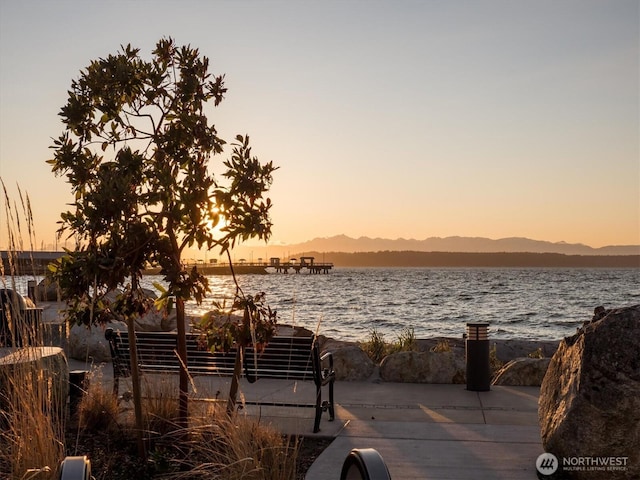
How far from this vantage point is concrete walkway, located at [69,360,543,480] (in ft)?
18.6

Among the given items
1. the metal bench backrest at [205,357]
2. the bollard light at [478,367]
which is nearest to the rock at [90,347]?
the metal bench backrest at [205,357]

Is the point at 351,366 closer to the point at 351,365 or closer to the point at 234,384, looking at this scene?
the point at 351,365

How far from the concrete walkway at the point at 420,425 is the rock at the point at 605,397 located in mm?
559

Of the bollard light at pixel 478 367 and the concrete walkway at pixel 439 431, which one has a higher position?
the bollard light at pixel 478 367

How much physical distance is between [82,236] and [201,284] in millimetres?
997

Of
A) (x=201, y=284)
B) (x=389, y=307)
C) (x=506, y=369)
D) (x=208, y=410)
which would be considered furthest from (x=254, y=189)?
(x=389, y=307)

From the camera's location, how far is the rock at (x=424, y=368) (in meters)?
9.65

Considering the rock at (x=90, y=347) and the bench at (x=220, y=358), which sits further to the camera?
the rock at (x=90, y=347)

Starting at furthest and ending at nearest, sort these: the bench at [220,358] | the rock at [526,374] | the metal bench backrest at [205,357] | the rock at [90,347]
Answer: the rock at [90,347], the rock at [526,374], the metal bench backrest at [205,357], the bench at [220,358]

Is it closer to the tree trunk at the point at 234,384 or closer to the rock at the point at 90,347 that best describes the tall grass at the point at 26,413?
the tree trunk at the point at 234,384

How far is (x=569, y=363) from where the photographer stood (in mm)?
5430

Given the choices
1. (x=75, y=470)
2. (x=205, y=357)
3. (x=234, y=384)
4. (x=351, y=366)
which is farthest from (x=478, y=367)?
(x=75, y=470)

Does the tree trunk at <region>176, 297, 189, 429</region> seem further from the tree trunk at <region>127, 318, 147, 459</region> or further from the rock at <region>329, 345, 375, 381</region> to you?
the rock at <region>329, 345, 375, 381</region>

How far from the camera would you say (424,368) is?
9750mm
